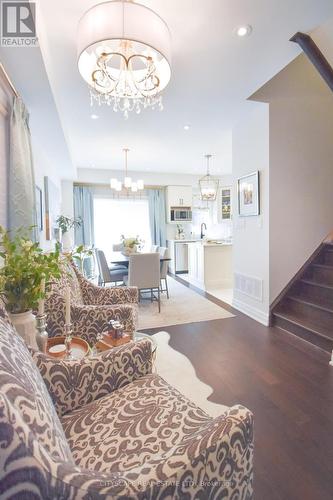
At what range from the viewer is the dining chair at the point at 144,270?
373 centimetres

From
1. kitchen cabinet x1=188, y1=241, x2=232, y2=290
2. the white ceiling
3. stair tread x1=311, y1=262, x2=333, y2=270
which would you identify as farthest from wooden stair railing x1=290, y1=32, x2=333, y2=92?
kitchen cabinet x1=188, y1=241, x2=232, y2=290

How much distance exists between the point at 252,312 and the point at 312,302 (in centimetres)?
78

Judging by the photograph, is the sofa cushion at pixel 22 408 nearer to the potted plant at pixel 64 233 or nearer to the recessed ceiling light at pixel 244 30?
the recessed ceiling light at pixel 244 30

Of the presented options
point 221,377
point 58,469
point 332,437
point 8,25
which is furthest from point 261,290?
point 8,25

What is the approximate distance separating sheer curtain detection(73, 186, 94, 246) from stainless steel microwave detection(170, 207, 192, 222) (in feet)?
7.18

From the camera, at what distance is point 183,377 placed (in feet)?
7.12

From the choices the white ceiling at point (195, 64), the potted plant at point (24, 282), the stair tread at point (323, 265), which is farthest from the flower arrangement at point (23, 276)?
the stair tread at point (323, 265)

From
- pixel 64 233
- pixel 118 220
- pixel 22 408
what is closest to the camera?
pixel 22 408

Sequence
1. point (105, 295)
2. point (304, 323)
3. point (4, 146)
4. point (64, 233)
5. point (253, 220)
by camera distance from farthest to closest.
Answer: point (64, 233)
point (253, 220)
point (304, 323)
point (105, 295)
point (4, 146)

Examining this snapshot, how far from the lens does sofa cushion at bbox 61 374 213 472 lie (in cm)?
90

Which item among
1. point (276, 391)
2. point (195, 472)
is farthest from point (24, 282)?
point (276, 391)

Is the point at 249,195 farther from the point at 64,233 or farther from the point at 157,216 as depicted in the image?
the point at 64,233

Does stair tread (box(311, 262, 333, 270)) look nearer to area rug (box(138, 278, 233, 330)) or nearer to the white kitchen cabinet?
area rug (box(138, 278, 233, 330))

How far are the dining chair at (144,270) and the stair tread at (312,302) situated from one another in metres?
1.86
